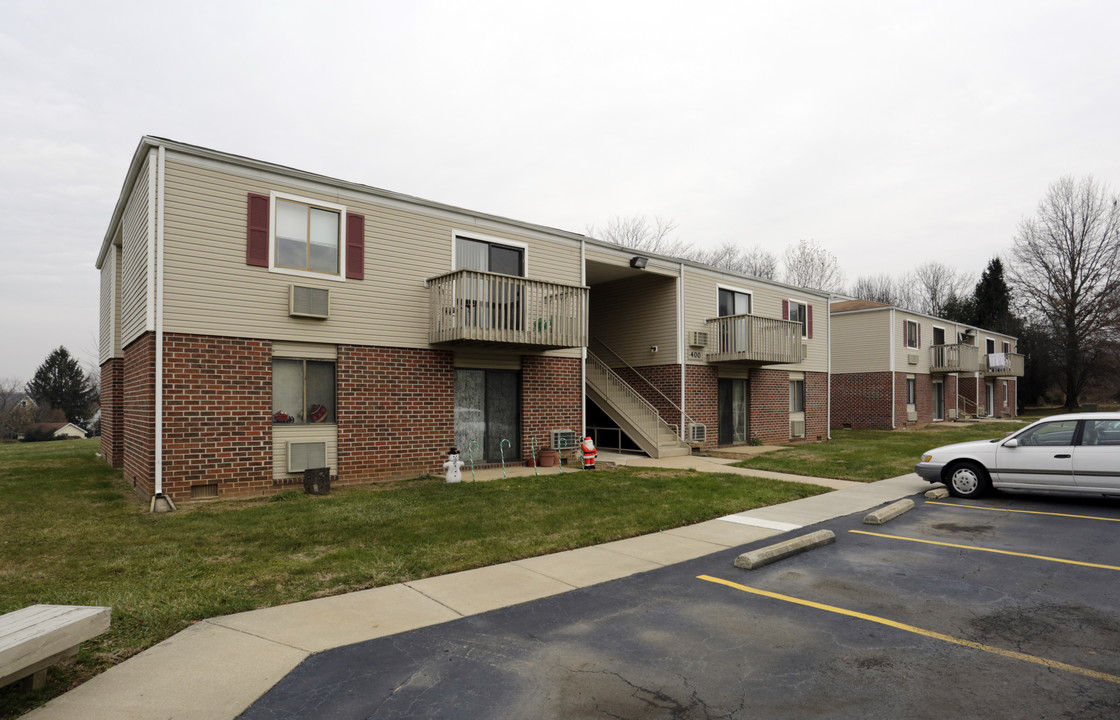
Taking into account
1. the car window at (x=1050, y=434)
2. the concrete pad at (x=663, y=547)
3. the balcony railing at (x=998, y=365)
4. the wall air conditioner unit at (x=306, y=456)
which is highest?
the balcony railing at (x=998, y=365)

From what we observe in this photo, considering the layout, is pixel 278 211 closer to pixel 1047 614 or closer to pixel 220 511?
pixel 220 511

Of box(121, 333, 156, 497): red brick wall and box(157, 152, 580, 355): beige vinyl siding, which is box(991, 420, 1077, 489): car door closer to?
box(157, 152, 580, 355): beige vinyl siding

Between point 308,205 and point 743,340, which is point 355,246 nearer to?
point 308,205

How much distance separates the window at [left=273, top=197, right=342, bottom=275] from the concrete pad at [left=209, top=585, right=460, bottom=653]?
770 centimetres

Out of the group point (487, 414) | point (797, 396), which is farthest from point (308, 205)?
point (797, 396)

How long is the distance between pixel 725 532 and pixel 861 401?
24.5 meters

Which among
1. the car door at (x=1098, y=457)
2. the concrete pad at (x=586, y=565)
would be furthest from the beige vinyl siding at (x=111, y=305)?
the car door at (x=1098, y=457)

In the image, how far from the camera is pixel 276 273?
36.9 ft

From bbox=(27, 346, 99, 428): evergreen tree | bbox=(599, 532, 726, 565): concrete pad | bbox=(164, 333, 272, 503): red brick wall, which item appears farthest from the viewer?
bbox=(27, 346, 99, 428): evergreen tree

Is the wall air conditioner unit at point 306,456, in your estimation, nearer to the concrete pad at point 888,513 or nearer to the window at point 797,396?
the concrete pad at point 888,513

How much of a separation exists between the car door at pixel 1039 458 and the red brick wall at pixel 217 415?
12.3m

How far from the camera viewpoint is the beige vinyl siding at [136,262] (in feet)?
34.6

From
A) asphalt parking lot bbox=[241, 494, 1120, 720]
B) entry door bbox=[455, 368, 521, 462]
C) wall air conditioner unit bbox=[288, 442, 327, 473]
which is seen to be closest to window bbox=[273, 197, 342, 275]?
wall air conditioner unit bbox=[288, 442, 327, 473]

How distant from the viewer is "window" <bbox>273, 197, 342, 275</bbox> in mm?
11378
